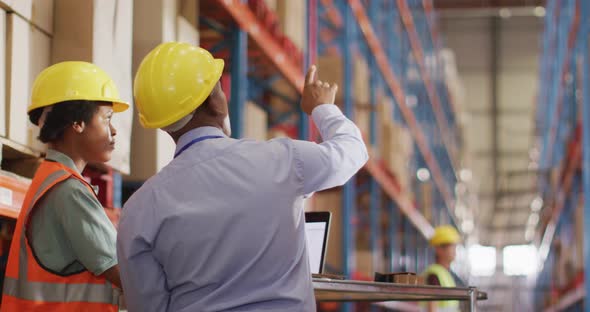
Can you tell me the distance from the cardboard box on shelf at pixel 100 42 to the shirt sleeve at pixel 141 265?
5.84 ft

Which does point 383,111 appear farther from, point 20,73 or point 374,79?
point 20,73

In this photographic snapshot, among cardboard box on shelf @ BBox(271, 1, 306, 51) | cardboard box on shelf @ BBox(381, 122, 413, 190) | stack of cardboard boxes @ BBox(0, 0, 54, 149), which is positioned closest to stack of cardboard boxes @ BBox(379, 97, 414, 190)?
cardboard box on shelf @ BBox(381, 122, 413, 190)

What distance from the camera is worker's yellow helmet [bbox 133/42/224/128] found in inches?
104

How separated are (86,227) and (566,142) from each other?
14363mm

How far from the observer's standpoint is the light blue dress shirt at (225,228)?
8.13 ft

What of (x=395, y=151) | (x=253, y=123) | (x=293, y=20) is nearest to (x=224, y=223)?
(x=253, y=123)

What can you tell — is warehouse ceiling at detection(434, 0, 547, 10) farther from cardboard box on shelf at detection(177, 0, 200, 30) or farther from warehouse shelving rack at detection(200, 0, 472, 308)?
cardboard box on shelf at detection(177, 0, 200, 30)

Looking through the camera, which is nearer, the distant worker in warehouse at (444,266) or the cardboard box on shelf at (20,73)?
the cardboard box on shelf at (20,73)

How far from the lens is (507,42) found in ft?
110

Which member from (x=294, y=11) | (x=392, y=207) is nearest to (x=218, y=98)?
(x=294, y=11)

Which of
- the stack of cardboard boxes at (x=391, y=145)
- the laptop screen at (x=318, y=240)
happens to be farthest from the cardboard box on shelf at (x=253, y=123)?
the stack of cardboard boxes at (x=391, y=145)

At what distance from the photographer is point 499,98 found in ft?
113

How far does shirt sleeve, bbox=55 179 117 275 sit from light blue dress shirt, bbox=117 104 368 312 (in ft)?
1.71

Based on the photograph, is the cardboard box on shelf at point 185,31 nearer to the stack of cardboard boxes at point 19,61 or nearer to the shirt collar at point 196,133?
the stack of cardboard boxes at point 19,61
